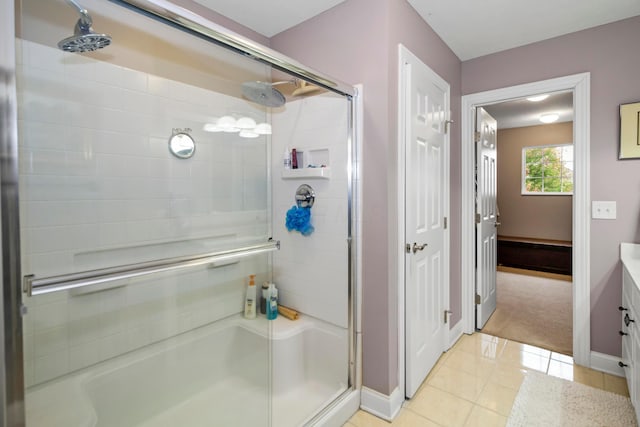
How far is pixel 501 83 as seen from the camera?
2533 millimetres

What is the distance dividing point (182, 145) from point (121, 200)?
0.40 metres

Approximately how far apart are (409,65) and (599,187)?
1561 mm

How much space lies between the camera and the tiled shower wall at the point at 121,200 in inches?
45.9

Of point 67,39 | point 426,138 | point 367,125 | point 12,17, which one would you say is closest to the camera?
point 12,17

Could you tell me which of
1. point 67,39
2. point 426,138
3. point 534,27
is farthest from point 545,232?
point 67,39

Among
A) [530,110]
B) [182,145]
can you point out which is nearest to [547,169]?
[530,110]

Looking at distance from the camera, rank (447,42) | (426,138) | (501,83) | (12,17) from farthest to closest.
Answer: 1. (501,83)
2. (447,42)
3. (426,138)
4. (12,17)

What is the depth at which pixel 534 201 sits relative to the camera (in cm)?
536

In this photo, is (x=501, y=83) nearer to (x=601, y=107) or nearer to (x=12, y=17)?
(x=601, y=107)

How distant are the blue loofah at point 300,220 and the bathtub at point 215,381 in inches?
23.0

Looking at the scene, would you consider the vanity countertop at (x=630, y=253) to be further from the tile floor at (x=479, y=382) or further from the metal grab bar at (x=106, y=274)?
the metal grab bar at (x=106, y=274)

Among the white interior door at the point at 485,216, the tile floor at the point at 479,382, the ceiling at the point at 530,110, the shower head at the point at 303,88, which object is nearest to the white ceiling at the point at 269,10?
the shower head at the point at 303,88

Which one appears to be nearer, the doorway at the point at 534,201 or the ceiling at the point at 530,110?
the ceiling at the point at 530,110

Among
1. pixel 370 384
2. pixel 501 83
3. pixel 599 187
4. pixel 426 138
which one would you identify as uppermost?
pixel 501 83
